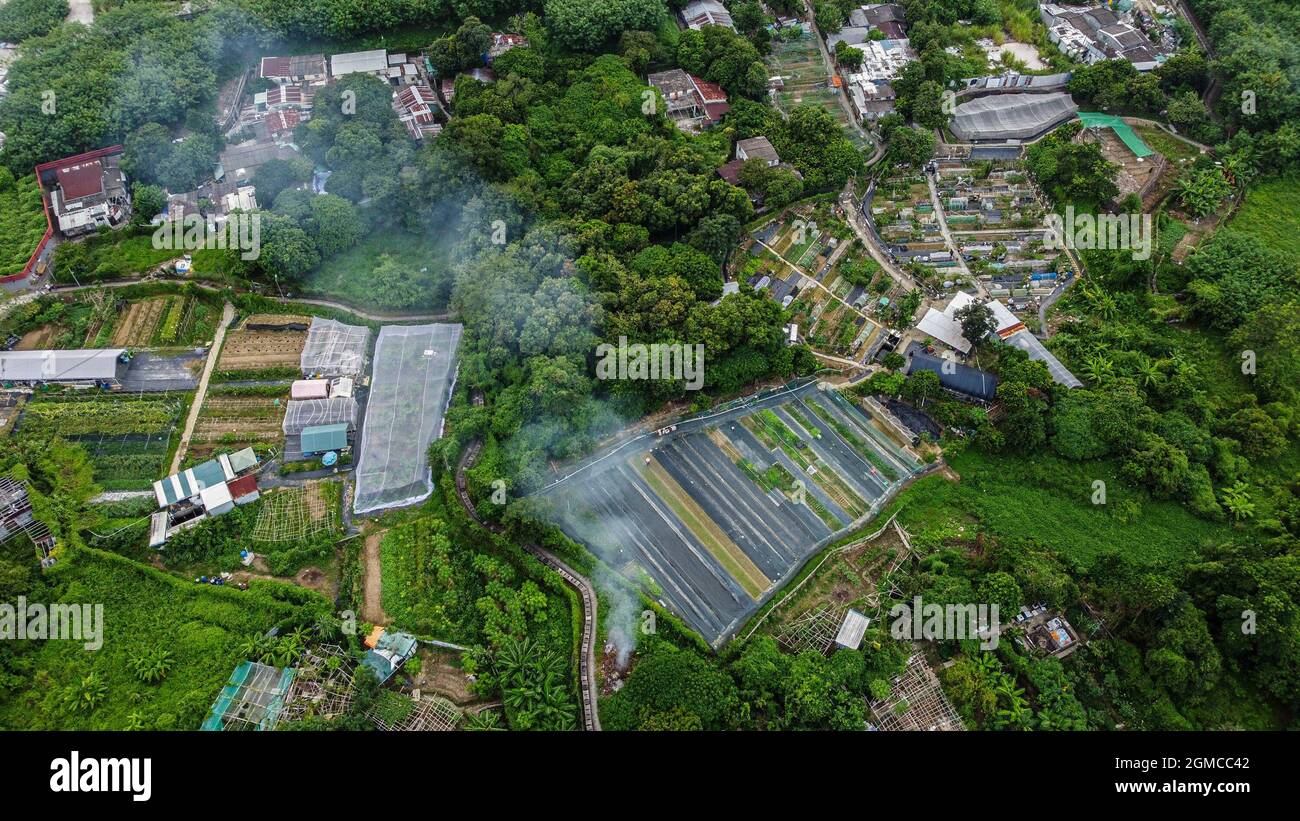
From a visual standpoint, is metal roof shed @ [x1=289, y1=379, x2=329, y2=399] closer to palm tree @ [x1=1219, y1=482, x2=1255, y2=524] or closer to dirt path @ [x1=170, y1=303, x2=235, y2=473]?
dirt path @ [x1=170, y1=303, x2=235, y2=473]

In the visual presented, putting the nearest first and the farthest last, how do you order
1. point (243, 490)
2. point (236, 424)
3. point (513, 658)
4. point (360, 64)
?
point (513, 658) → point (243, 490) → point (236, 424) → point (360, 64)

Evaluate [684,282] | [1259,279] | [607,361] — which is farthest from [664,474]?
[1259,279]

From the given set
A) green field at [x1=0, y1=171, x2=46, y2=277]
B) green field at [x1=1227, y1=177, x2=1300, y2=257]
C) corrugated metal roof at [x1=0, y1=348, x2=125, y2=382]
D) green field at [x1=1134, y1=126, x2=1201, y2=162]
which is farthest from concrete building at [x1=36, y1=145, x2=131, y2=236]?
green field at [x1=1227, y1=177, x2=1300, y2=257]

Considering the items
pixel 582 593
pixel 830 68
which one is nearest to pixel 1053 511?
pixel 582 593

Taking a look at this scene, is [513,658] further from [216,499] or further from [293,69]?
[293,69]

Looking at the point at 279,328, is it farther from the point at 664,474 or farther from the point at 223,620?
the point at 664,474

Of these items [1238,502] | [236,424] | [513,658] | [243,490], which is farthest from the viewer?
[236,424]
